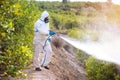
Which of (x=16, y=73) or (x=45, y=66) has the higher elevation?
(x=16, y=73)

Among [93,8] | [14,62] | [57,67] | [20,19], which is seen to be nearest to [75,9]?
[93,8]

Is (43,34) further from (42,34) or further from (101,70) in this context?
(101,70)

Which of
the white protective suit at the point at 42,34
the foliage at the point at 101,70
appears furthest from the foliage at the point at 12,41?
the foliage at the point at 101,70

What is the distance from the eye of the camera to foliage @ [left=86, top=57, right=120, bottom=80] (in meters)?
13.3

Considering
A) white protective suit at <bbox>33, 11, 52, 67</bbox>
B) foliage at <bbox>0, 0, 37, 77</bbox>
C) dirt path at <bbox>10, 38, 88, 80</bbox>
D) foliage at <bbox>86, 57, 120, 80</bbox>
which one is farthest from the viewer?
foliage at <bbox>86, 57, 120, 80</bbox>

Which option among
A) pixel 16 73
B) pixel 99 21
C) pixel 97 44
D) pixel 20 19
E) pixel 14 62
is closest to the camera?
pixel 16 73

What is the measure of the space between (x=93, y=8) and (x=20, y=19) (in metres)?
28.7

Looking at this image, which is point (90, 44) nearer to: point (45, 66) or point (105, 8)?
A: point (45, 66)

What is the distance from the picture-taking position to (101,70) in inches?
540

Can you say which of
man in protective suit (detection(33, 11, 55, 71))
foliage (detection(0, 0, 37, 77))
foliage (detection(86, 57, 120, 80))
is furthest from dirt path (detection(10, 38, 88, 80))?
foliage (detection(86, 57, 120, 80))

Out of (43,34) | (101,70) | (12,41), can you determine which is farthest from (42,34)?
(101,70)

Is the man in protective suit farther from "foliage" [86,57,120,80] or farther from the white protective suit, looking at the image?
"foliage" [86,57,120,80]

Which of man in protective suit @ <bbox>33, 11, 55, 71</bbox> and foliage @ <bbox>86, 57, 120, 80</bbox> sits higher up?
man in protective suit @ <bbox>33, 11, 55, 71</bbox>

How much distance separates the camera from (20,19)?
12.7 m
